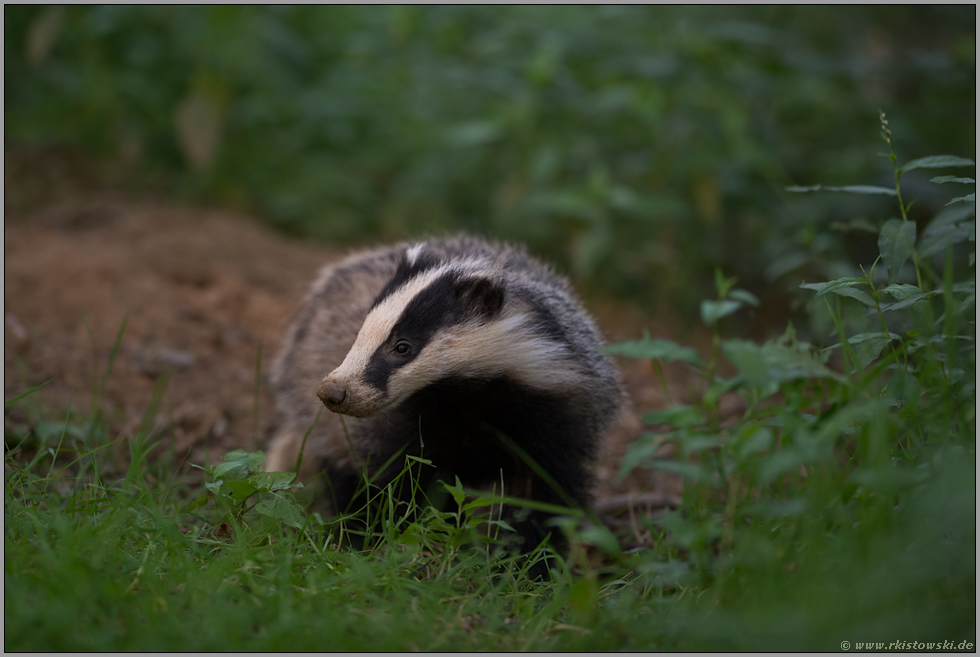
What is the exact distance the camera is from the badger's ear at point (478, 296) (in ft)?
10.4

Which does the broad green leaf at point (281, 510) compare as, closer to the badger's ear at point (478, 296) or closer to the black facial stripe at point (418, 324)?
the black facial stripe at point (418, 324)

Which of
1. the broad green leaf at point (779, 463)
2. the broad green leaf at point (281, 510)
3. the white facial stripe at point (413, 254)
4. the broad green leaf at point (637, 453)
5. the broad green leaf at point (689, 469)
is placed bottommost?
the broad green leaf at point (281, 510)

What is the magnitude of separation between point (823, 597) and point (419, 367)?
1605mm

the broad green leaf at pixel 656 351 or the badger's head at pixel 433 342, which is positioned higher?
the broad green leaf at pixel 656 351

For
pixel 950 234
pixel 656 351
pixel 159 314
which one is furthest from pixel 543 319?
pixel 159 314

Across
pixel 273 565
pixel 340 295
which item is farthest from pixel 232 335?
pixel 273 565

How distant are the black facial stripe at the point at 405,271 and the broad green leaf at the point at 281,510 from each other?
0.86 m

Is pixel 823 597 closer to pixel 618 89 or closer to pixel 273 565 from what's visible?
pixel 273 565

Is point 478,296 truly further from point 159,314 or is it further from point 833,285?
point 159,314

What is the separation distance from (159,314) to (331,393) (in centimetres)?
273

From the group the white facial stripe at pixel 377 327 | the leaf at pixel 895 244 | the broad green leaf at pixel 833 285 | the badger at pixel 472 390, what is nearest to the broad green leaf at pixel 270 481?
the badger at pixel 472 390

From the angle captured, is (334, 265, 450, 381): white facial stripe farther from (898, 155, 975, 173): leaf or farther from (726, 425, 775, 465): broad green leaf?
(898, 155, 975, 173): leaf

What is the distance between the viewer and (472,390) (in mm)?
3207

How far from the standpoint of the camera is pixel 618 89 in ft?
18.1
